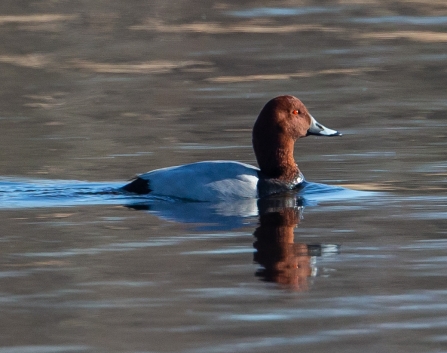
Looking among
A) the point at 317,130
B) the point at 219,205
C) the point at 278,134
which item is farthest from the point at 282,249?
the point at 317,130

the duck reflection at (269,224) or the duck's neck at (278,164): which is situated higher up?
the duck's neck at (278,164)

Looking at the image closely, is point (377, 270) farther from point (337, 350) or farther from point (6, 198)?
point (6, 198)

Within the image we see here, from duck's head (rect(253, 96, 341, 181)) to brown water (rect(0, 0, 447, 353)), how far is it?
0.42 meters

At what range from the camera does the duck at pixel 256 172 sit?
815 centimetres

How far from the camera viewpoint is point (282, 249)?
6145 mm

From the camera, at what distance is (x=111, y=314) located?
476 centimetres

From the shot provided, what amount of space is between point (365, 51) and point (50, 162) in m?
8.91

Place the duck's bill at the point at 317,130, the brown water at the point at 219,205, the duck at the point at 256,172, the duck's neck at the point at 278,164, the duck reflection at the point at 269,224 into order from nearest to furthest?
the brown water at the point at 219,205 → the duck reflection at the point at 269,224 → the duck at the point at 256,172 → the duck's neck at the point at 278,164 → the duck's bill at the point at 317,130

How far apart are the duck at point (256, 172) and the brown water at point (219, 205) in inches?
7.9

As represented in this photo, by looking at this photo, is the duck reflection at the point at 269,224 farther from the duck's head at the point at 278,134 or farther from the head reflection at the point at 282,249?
the duck's head at the point at 278,134

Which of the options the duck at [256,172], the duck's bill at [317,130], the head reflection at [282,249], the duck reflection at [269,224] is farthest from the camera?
the duck's bill at [317,130]

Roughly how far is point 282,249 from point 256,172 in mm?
2471

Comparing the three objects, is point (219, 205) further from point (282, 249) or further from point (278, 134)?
point (282, 249)

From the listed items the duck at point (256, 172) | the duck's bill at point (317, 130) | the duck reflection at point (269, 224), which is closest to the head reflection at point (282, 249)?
the duck reflection at point (269, 224)
